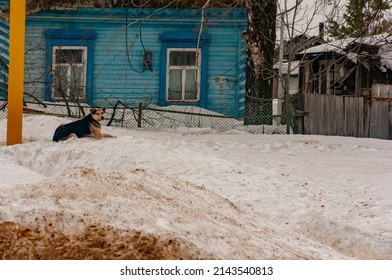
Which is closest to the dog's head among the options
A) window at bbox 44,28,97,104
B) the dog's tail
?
the dog's tail

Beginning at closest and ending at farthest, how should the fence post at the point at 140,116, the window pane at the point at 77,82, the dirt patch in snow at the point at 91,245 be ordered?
the dirt patch in snow at the point at 91,245 < the fence post at the point at 140,116 < the window pane at the point at 77,82

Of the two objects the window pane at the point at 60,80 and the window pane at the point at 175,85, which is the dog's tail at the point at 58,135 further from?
the window pane at the point at 175,85

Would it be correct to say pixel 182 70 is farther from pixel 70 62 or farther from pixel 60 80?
pixel 60 80

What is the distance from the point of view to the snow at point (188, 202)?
3.87 meters

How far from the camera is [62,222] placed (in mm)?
4023

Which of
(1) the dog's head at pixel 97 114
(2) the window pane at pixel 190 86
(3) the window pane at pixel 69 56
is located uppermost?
(3) the window pane at pixel 69 56

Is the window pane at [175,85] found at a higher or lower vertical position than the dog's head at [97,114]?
higher

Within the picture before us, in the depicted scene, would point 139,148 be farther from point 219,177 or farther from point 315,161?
point 315,161

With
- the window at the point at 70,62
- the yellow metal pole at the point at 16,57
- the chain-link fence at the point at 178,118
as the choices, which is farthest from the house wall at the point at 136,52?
the yellow metal pole at the point at 16,57

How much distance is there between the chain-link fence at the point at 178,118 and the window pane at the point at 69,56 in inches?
50.3

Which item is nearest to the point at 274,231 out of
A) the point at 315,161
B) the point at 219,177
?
the point at 219,177

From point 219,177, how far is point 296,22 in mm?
10077

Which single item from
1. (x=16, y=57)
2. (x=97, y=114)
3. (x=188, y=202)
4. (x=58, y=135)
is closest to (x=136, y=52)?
(x=97, y=114)

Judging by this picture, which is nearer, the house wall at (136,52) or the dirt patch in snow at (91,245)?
the dirt patch in snow at (91,245)
